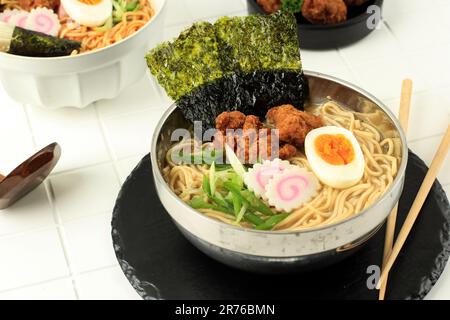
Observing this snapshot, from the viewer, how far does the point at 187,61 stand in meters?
2.38

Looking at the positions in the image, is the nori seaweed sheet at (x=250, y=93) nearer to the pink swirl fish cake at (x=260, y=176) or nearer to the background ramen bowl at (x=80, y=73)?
the pink swirl fish cake at (x=260, y=176)

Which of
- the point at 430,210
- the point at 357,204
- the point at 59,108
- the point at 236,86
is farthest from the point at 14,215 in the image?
the point at 430,210

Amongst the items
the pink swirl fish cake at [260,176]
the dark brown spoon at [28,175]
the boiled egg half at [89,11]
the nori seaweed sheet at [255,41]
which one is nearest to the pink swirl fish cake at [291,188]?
the pink swirl fish cake at [260,176]

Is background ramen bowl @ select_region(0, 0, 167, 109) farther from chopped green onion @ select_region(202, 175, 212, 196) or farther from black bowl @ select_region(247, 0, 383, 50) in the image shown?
chopped green onion @ select_region(202, 175, 212, 196)

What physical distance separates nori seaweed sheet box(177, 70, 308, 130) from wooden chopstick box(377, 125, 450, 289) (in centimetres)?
43

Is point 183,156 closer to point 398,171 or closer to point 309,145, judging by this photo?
point 309,145

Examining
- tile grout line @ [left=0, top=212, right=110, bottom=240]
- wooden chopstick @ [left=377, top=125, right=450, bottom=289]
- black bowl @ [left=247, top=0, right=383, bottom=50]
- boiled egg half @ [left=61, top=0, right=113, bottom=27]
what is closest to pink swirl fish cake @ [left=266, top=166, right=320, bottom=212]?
wooden chopstick @ [left=377, top=125, right=450, bottom=289]

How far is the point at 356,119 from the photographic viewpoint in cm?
239

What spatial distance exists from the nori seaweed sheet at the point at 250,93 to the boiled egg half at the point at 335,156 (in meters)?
Answer: 0.18

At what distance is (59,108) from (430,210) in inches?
51.7

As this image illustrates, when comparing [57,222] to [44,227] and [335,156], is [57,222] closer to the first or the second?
[44,227]

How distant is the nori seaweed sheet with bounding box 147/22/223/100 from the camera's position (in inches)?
93.1

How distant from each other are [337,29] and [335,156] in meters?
0.91

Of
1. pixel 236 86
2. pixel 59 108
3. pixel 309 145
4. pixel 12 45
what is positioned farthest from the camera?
pixel 59 108
